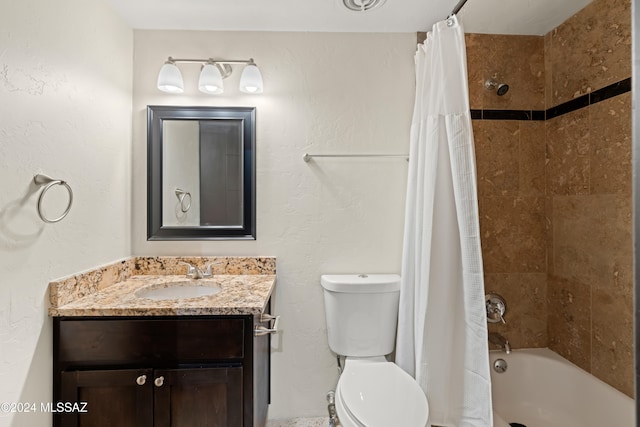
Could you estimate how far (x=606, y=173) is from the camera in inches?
52.8

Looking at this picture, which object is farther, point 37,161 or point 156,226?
point 156,226

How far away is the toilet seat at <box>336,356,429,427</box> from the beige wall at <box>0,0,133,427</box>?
112 centimetres

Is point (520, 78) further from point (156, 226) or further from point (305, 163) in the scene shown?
point (156, 226)

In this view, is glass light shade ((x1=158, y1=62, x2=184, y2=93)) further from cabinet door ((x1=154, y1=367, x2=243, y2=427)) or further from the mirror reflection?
cabinet door ((x1=154, y1=367, x2=243, y2=427))

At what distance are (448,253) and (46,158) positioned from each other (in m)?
1.61

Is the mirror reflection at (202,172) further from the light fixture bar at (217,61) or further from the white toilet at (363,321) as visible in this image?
the white toilet at (363,321)

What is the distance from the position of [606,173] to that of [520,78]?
686mm

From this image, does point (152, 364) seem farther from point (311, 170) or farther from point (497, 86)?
point (497, 86)

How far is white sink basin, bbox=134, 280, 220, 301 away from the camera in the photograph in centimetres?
147

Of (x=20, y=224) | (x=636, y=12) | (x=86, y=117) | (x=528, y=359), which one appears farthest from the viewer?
(x=528, y=359)

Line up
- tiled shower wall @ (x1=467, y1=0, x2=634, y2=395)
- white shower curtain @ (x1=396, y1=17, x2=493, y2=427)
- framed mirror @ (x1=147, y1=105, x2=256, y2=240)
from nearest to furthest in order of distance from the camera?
white shower curtain @ (x1=396, y1=17, x2=493, y2=427), tiled shower wall @ (x1=467, y1=0, x2=634, y2=395), framed mirror @ (x1=147, y1=105, x2=256, y2=240)

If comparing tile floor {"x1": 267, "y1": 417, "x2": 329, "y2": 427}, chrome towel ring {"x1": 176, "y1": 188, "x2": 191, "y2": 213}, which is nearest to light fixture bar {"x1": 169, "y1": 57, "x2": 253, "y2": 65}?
chrome towel ring {"x1": 176, "y1": 188, "x2": 191, "y2": 213}

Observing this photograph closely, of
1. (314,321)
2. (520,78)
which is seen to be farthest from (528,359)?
(520,78)

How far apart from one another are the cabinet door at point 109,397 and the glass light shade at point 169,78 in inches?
51.2
